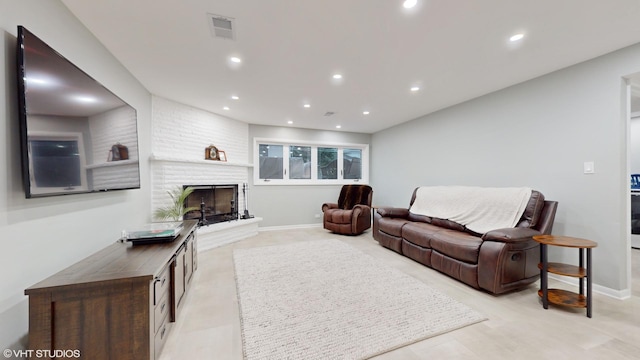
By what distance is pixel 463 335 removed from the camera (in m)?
1.75

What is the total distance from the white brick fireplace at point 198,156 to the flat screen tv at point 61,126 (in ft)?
5.17

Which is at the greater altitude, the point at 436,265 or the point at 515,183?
the point at 515,183

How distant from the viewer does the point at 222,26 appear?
6.20ft

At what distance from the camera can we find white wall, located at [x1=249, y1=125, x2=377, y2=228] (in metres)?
5.26

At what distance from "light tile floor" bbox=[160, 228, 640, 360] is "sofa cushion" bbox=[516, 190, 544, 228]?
68 cm

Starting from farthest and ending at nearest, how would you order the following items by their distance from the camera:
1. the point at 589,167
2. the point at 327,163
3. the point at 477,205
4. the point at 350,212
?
1. the point at 327,163
2. the point at 350,212
3. the point at 477,205
4. the point at 589,167

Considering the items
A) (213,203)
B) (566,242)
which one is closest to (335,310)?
(566,242)

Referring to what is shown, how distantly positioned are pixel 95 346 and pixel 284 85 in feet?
9.43

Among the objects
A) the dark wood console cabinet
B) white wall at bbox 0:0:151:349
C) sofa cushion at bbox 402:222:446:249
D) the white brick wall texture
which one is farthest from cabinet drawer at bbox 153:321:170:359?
sofa cushion at bbox 402:222:446:249

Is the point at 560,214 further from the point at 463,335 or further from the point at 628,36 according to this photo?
the point at 463,335

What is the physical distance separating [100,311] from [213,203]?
10.5 ft

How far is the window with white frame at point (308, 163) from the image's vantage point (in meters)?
5.42

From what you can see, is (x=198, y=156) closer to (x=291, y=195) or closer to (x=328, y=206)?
(x=291, y=195)

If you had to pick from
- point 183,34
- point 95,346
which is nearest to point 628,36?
point 183,34
